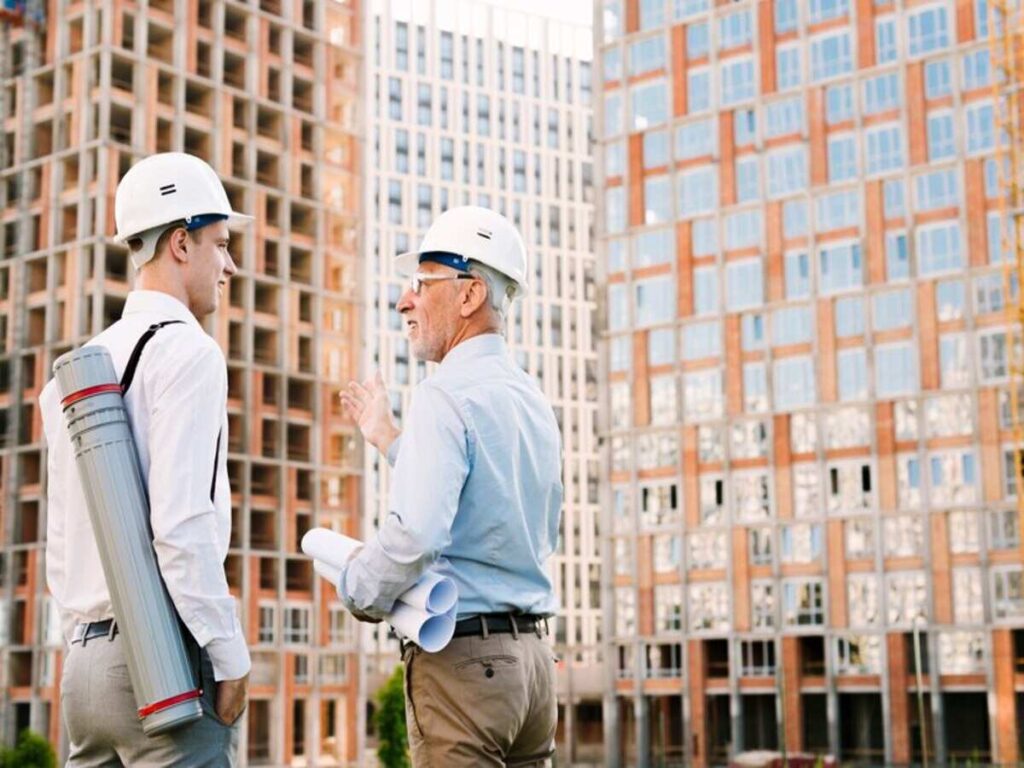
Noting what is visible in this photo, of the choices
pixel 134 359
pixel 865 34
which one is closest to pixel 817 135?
pixel 865 34

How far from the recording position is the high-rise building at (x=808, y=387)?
71812 millimetres

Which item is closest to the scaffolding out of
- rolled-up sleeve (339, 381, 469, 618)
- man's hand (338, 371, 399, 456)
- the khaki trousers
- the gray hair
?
man's hand (338, 371, 399, 456)

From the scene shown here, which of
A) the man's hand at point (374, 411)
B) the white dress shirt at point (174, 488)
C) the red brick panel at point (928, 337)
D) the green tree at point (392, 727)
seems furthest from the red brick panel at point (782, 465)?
the white dress shirt at point (174, 488)

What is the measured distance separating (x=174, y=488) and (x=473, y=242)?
1400 millimetres

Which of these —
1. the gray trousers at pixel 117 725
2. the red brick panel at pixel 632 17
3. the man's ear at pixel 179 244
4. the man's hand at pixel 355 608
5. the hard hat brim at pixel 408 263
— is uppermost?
the red brick panel at pixel 632 17

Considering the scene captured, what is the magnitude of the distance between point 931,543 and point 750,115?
24736 millimetres

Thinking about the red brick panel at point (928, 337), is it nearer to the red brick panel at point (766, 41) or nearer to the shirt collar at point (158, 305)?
the red brick panel at point (766, 41)

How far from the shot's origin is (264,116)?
271 feet

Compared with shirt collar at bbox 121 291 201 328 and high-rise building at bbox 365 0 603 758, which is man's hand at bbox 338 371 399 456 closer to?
shirt collar at bbox 121 291 201 328

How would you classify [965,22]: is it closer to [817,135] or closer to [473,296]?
[817,135]

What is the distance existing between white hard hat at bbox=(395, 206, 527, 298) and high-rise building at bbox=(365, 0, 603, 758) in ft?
394

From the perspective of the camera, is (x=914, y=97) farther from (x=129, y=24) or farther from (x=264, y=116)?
(x=129, y=24)

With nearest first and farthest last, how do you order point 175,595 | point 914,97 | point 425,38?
1. point 175,595
2. point 914,97
3. point 425,38

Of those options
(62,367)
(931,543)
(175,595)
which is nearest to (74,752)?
(175,595)
